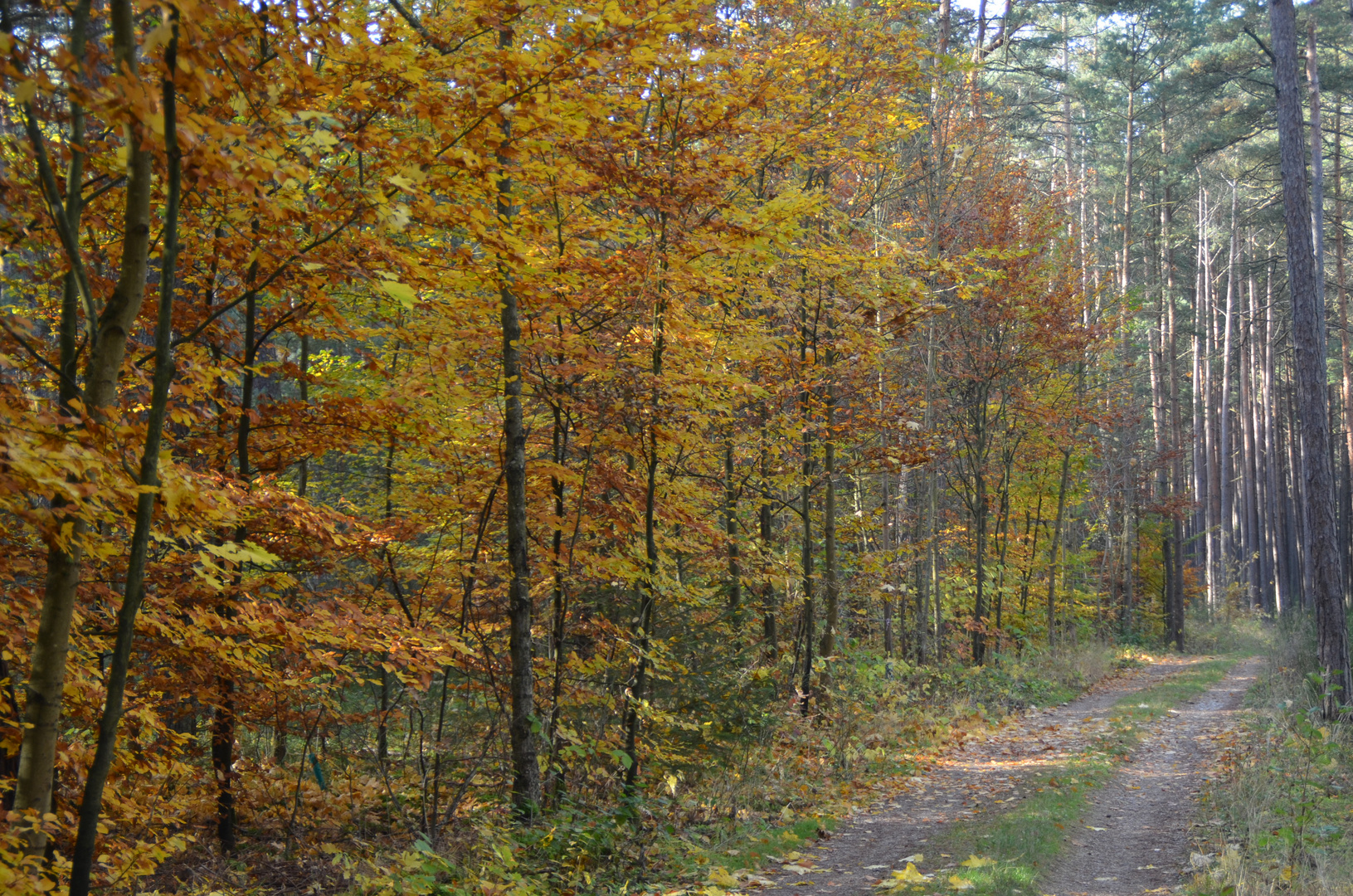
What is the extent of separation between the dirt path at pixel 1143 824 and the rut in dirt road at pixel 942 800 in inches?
33.4

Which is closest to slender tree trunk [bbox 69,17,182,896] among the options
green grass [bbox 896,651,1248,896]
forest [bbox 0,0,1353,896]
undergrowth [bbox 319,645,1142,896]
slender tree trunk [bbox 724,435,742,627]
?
forest [bbox 0,0,1353,896]

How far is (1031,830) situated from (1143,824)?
1369 millimetres

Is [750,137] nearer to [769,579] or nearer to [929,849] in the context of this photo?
[769,579]

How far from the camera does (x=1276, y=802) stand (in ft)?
25.2

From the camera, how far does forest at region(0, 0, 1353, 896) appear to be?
3.26 metres

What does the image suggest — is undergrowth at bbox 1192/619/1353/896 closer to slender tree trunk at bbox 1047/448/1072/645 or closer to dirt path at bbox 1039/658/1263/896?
dirt path at bbox 1039/658/1263/896

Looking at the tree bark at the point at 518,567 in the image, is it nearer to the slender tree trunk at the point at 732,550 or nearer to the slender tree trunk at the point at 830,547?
the slender tree trunk at the point at 732,550

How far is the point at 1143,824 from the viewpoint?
7773mm

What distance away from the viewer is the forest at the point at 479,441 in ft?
10.7

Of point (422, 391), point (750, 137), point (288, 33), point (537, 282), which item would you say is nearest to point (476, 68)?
point (288, 33)

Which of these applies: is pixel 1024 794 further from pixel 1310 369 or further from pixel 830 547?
pixel 1310 369

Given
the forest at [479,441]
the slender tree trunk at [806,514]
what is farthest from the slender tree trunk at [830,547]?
the slender tree trunk at [806,514]

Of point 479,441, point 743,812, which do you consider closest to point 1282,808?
point 743,812

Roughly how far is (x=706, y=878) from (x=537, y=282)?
452 centimetres
